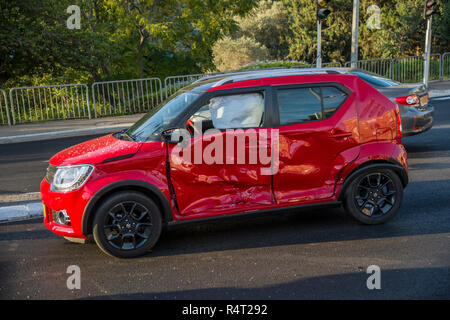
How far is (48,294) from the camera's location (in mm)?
4609

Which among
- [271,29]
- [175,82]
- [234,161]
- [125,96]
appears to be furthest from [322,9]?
[271,29]

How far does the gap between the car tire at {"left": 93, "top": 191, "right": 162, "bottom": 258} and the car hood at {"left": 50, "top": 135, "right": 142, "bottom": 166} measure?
1.34 ft

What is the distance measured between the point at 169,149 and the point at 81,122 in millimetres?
13399

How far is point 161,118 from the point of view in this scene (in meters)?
5.76

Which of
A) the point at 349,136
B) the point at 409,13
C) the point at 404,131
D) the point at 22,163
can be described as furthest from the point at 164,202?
the point at 409,13

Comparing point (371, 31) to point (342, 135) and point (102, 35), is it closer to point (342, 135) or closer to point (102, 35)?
point (102, 35)

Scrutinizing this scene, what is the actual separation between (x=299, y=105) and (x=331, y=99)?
39cm

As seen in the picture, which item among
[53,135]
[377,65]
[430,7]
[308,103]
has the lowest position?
[53,135]

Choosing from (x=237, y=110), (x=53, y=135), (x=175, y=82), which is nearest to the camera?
(x=237, y=110)

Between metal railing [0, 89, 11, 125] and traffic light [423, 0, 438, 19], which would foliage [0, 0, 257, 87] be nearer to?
metal railing [0, 89, 11, 125]

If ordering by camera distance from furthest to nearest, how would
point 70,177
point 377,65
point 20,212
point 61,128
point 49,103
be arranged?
point 377,65
point 49,103
point 61,128
point 20,212
point 70,177

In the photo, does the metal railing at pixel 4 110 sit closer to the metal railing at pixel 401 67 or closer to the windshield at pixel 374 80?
the windshield at pixel 374 80

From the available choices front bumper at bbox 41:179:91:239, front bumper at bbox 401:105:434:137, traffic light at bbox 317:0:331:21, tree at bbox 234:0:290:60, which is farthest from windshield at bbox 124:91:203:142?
tree at bbox 234:0:290:60
